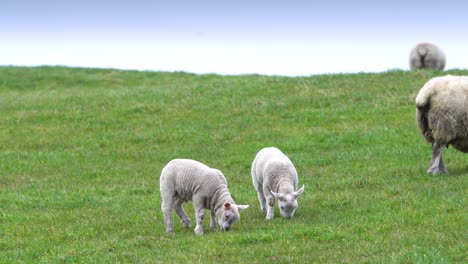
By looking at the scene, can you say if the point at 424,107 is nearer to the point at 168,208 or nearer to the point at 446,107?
the point at 446,107

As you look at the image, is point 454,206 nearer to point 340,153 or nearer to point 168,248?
point 168,248

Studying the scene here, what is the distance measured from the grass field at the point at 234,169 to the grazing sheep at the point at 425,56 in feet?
23.0

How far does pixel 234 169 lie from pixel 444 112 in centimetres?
593

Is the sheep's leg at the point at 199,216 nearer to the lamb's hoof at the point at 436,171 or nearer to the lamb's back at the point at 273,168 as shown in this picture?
the lamb's back at the point at 273,168

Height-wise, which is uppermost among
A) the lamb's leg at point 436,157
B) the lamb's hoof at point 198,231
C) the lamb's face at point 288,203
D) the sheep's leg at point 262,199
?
the lamb's leg at point 436,157

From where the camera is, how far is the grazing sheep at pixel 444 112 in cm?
1543

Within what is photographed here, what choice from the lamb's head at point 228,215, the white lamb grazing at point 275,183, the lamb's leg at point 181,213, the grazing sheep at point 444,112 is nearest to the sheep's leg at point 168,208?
the lamb's leg at point 181,213

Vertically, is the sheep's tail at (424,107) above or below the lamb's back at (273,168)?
above

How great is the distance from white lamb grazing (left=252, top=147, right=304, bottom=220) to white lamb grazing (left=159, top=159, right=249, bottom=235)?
2.73ft

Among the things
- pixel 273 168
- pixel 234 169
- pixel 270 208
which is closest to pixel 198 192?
pixel 270 208

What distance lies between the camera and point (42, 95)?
34188mm

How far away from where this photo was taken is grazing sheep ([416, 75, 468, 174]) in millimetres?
15430

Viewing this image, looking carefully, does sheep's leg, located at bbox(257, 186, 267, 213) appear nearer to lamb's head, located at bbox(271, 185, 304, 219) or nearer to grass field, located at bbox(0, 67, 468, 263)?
grass field, located at bbox(0, 67, 468, 263)

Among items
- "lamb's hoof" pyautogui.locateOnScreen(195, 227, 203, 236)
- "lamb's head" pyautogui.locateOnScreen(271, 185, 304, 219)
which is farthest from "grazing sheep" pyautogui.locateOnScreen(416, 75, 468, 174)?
"lamb's hoof" pyautogui.locateOnScreen(195, 227, 203, 236)
